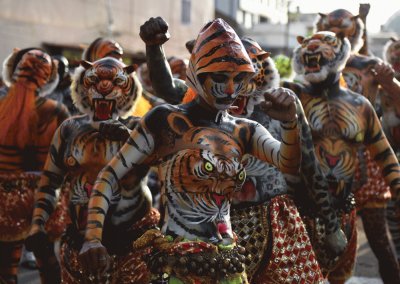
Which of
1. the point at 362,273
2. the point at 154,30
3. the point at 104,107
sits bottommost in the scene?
the point at 362,273

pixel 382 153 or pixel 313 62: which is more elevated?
pixel 313 62

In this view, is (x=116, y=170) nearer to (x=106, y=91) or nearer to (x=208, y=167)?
(x=208, y=167)

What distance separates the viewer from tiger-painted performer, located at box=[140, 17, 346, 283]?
4.55 meters

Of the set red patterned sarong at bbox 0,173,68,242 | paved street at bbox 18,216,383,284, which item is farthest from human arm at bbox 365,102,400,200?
paved street at bbox 18,216,383,284

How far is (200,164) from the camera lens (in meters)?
3.72

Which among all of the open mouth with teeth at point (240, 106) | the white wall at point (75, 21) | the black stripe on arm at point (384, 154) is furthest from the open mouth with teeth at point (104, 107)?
the white wall at point (75, 21)

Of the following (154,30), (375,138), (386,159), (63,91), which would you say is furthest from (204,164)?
(63,91)

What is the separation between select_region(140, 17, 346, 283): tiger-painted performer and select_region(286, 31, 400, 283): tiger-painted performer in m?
0.78

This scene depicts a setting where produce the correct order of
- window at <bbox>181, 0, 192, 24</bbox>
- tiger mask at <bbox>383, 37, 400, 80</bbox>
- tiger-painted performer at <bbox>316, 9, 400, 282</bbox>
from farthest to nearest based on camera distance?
window at <bbox>181, 0, 192, 24</bbox>
tiger mask at <bbox>383, 37, 400, 80</bbox>
tiger-painted performer at <bbox>316, 9, 400, 282</bbox>

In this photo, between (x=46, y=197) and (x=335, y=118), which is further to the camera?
(x=335, y=118)

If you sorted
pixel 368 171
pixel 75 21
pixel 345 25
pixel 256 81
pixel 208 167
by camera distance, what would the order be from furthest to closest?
pixel 75 21
pixel 345 25
pixel 368 171
pixel 256 81
pixel 208 167

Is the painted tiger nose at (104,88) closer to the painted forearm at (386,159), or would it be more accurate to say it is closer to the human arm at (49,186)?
the human arm at (49,186)

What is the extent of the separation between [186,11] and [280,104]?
25404mm

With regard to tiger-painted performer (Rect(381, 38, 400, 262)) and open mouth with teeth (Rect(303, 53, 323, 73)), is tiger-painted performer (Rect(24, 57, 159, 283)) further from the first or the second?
tiger-painted performer (Rect(381, 38, 400, 262))
